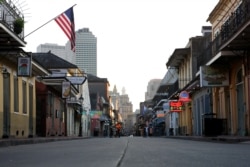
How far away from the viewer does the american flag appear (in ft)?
85.9

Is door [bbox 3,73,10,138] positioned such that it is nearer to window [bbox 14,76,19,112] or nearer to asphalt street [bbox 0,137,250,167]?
window [bbox 14,76,19,112]

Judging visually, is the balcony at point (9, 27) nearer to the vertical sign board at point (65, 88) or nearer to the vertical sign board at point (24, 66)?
the vertical sign board at point (24, 66)

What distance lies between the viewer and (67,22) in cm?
2644

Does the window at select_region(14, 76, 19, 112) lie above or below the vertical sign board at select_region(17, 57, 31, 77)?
below

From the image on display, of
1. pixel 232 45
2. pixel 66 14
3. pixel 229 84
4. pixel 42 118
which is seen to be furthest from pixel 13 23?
pixel 42 118

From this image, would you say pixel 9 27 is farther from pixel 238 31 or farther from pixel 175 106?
pixel 175 106

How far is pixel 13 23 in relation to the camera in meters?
22.2

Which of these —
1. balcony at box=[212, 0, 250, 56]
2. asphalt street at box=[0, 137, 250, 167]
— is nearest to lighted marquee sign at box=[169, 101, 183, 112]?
balcony at box=[212, 0, 250, 56]

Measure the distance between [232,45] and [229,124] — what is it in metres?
7.18

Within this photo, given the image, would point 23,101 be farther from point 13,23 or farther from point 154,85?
point 154,85

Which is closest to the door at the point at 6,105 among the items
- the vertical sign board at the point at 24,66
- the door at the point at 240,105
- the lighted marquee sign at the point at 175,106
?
the vertical sign board at the point at 24,66

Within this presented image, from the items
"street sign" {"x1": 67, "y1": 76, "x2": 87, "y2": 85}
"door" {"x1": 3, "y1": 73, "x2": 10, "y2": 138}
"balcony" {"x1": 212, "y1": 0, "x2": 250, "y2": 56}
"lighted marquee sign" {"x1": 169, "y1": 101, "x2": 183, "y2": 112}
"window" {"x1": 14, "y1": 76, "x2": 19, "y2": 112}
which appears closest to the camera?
"balcony" {"x1": 212, "y1": 0, "x2": 250, "y2": 56}

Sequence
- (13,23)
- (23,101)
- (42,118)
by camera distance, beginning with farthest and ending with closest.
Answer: (42,118) → (23,101) → (13,23)

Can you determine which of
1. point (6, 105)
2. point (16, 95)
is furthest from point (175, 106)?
point (6, 105)
